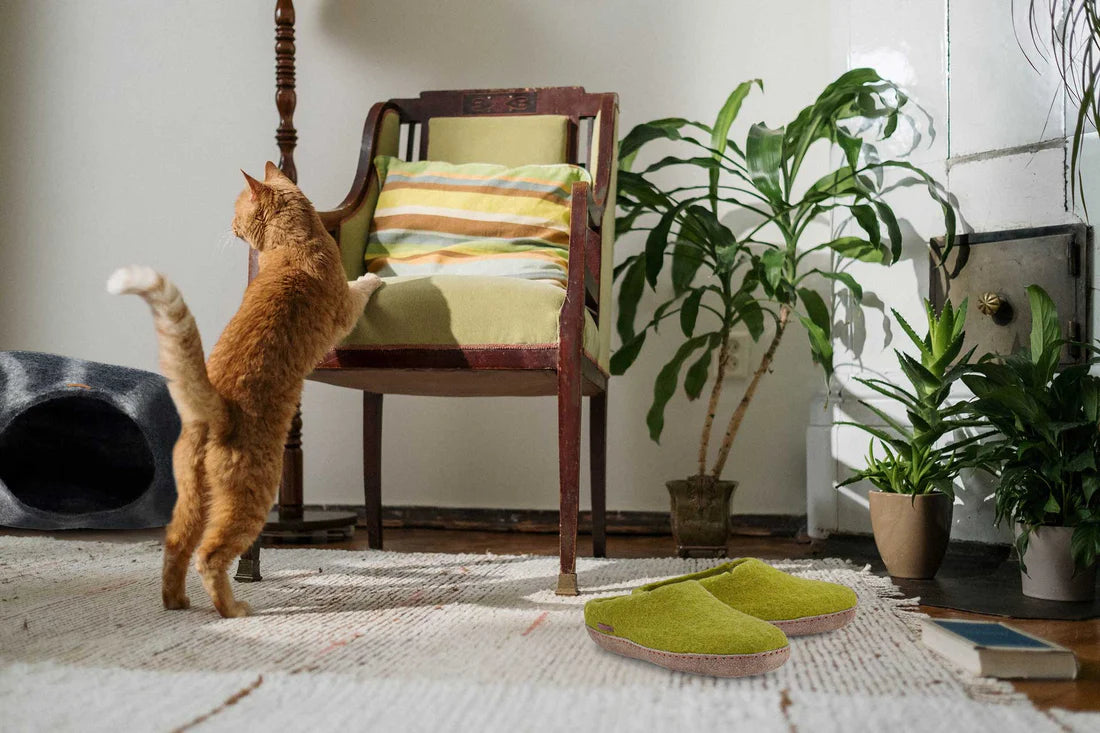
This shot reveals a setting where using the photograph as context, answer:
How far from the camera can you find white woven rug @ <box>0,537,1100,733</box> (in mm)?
785

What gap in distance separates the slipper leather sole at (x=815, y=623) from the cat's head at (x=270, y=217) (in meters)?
0.89

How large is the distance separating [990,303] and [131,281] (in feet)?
5.52

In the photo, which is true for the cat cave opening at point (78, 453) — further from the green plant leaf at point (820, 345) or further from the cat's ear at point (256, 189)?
the green plant leaf at point (820, 345)

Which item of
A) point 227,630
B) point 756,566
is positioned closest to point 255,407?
point 227,630

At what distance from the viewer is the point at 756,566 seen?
1204mm

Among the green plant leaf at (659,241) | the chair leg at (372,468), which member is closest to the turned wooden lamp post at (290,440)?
the chair leg at (372,468)

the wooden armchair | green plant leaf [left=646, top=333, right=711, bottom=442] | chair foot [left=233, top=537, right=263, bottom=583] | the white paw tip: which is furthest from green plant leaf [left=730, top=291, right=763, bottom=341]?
the white paw tip

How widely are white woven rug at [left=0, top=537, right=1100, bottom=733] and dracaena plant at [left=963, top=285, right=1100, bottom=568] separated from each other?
11.9 inches

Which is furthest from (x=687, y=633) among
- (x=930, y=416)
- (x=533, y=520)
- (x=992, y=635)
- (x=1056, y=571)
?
(x=533, y=520)

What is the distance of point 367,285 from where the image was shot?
149cm

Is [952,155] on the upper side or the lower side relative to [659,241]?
upper

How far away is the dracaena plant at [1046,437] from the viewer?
1.45 m

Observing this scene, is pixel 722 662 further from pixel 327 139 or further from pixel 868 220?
pixel 327 139

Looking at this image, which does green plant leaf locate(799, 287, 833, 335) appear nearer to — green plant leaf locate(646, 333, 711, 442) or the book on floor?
green plant leaf locate(646, 333, 711, 442)
